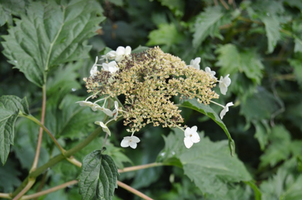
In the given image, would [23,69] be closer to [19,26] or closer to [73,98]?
[19,26]

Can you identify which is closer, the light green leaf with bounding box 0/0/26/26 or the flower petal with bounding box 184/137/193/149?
the flower petal with bounding box 184/137/193/149

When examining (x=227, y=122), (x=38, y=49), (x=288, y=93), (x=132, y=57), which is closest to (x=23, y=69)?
(x=38, y=49)

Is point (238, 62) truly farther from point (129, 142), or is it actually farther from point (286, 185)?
point (129, 142)

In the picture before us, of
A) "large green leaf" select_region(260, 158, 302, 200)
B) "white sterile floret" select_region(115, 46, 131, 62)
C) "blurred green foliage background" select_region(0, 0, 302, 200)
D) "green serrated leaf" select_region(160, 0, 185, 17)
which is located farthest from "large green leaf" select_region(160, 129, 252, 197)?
"green serrated leaf" select_region(160, 0, 185, 17)

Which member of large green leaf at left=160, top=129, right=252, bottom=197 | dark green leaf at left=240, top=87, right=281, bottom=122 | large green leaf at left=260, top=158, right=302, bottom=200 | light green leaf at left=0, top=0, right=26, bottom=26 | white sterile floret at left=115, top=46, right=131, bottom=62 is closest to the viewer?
white sterile floret at left=115, top=46, right=131, bottom=62

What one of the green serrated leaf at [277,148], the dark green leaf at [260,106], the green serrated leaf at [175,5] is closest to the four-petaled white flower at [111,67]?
the green serrated leaf at [175,5]

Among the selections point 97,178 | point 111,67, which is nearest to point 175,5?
point 111,67

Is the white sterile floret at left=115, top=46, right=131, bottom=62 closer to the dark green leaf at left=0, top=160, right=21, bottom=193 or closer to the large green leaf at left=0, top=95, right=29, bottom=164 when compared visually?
the large green leaf at left=0, top=95, right=29, bottom=164

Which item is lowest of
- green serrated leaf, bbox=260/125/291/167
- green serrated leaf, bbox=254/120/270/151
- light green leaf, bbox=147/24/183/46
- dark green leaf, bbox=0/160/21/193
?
green serrated leaf, bbox=260/125/291/167
